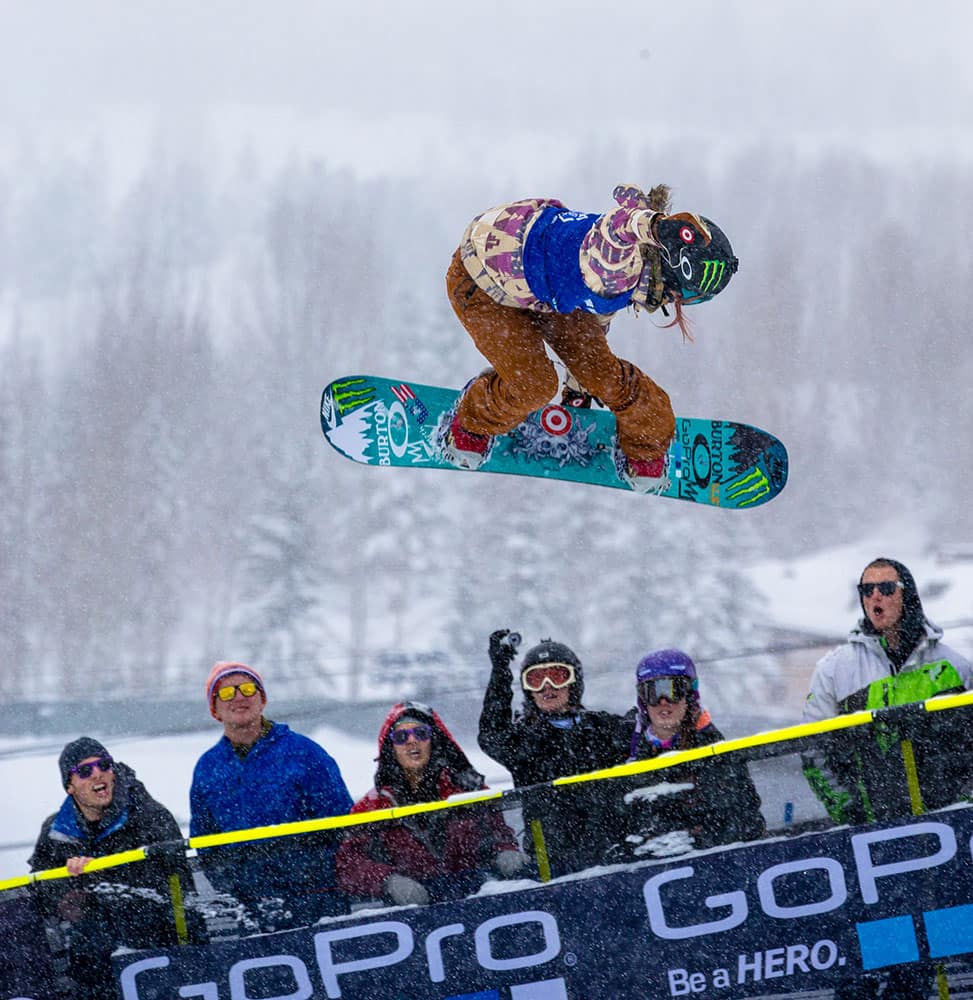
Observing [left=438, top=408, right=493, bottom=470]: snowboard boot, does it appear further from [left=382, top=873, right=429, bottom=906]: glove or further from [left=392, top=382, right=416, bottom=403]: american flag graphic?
[left=382, top=873, right=429, bottom=906]: glove

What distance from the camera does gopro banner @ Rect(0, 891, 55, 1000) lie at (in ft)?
9.36

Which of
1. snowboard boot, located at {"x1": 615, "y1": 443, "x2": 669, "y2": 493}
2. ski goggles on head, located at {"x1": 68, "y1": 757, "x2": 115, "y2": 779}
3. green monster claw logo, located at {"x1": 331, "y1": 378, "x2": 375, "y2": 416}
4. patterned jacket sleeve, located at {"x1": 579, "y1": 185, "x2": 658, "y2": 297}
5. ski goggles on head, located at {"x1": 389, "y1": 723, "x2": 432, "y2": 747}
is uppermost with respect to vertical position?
green monster claw logo, located at {"x1": 331, "y1": 378, "x2": 375, "y2": 416}

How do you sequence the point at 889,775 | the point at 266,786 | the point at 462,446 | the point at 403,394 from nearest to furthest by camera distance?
1. the point at 889,775
2. the point at 266,786
3. the point at 462,446
4. the point at 403,394

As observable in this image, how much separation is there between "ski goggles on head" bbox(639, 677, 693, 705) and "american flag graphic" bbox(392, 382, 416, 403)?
255 cm

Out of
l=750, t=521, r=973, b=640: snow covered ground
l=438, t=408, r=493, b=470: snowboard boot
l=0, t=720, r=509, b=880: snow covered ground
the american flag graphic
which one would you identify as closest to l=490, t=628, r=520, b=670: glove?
l=438, t=408, r=493, b=470: snowboard boot

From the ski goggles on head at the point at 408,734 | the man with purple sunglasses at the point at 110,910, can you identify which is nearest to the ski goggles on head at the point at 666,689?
the ski goggles on head at the point at 408,734

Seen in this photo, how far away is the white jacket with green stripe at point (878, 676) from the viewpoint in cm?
331

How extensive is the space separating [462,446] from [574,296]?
5.46 ft

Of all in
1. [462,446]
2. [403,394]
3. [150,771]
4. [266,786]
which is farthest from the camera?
[150,771]

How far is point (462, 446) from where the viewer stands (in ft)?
17.5

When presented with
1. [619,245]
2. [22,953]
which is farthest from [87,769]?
[619,245]

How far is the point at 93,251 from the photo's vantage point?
43.3m

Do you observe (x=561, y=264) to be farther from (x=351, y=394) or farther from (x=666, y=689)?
(x=351, y=394)

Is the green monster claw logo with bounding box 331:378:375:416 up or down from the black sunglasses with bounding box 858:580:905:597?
up
